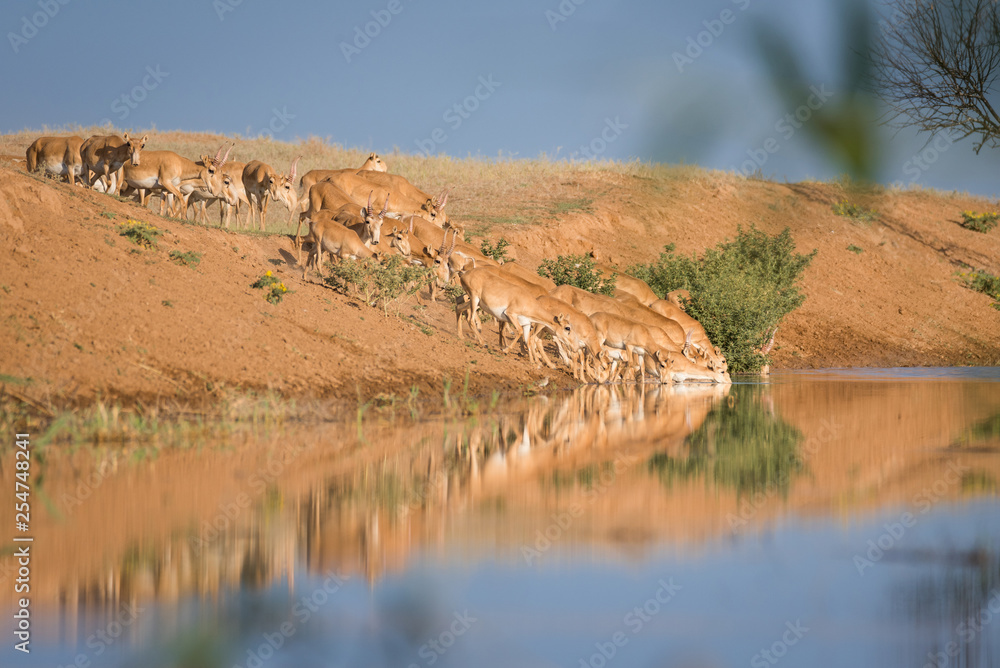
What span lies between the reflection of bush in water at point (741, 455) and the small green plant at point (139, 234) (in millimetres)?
9889

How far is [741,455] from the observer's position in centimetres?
1073

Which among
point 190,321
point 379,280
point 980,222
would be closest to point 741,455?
point 190,321

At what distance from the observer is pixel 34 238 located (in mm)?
16625

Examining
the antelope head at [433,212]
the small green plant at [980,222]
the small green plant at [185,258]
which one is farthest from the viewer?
the small green plant at [980,222]

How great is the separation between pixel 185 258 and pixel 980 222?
46.2m

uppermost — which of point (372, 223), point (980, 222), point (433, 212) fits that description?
point (980, 222)

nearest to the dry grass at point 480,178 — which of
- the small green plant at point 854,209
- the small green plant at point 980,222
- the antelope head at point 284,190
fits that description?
the antelope head at point 284,190

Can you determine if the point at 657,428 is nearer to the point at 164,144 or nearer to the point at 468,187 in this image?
the point at 468,187

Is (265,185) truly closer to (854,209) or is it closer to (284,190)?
(284,190)

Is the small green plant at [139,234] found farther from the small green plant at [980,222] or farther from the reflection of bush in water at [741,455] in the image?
the small green plant at [980,222]

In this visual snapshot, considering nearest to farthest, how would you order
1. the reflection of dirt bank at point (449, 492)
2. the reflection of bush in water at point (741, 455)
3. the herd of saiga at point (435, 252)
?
1. the reflection of dirt bank at point (449, 492)
2. the reflection of bush in water at point (741, 455)
3. the herd of saiga at point (435, 252)

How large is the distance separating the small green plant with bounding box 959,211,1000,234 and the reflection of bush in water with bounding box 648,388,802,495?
43967 millimetres

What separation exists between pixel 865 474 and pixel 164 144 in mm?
58335

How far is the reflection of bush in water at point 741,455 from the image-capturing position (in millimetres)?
9125
